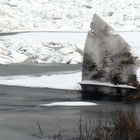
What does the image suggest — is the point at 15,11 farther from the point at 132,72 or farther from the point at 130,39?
the point at 132,72

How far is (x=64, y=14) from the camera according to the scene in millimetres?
55406

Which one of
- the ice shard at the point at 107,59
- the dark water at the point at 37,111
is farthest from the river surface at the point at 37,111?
→ the ice shard at the point at 107,59

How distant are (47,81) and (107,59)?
14.1 feet

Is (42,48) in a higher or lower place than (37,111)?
lower

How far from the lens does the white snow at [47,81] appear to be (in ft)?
72.9

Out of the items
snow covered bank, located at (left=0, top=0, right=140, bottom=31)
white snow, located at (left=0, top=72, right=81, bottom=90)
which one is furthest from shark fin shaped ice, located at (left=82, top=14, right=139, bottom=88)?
snow covered bank, located at (left=0, top=0, right=140, bottom=31)

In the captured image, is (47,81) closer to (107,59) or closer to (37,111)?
(107,59)

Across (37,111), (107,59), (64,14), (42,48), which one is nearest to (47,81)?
(107,59)

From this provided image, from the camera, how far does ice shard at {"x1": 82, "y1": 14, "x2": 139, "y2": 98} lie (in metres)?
19.7

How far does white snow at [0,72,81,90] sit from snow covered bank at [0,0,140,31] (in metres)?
23.0

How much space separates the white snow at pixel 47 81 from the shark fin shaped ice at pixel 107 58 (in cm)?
127

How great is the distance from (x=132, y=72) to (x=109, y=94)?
43.8 inches

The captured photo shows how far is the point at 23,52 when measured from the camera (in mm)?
36469

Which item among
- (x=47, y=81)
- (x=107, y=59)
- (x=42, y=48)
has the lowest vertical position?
(x=42, y=48)
